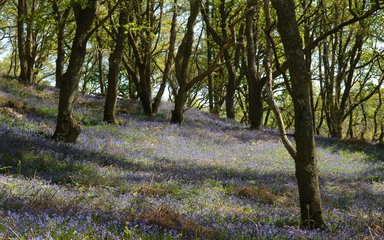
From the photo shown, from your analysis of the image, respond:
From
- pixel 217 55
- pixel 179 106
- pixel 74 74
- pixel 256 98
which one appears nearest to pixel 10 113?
pixel 74 74

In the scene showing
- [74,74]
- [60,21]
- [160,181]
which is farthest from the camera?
[60,21]

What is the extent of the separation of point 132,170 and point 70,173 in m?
1.86

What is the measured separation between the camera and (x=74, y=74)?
41.3 feet

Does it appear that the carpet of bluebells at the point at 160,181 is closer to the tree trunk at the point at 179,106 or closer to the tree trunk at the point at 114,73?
the tree trunk at the point at 179,106

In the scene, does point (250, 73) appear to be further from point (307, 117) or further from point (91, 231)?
point (91, 231)

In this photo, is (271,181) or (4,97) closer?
(271,181)

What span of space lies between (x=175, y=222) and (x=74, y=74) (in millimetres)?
8752

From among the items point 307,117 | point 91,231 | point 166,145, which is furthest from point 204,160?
point 91,231

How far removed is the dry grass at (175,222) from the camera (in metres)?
4.76

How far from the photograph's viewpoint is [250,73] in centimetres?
2266

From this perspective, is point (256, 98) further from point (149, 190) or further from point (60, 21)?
point (149, 190)

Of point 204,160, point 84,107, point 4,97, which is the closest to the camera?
point 204,160

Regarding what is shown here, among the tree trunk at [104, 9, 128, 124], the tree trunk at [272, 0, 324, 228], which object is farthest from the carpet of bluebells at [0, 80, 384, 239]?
the tree trunk at [272, 0, 324, 228]

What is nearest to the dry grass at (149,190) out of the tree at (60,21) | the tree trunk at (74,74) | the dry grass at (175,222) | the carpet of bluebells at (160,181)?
the carpet of bluebells at (160,181)
